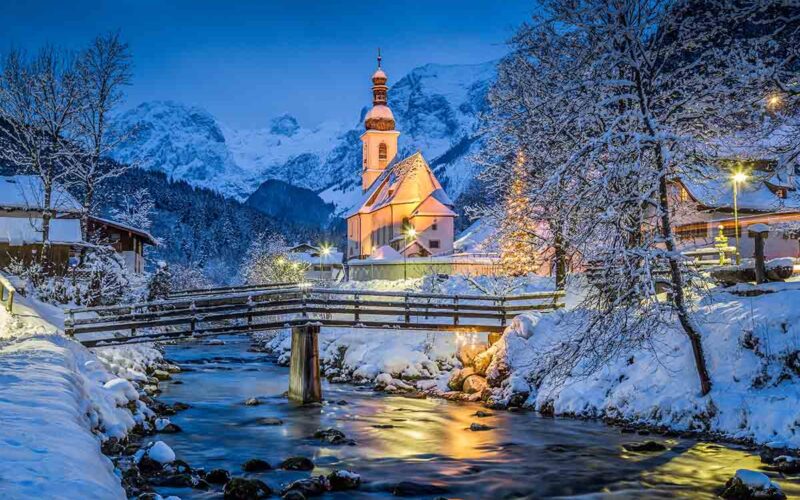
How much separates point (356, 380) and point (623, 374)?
13.1m

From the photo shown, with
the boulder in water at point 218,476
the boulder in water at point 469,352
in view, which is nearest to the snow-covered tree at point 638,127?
the boulder in water at point 218,476

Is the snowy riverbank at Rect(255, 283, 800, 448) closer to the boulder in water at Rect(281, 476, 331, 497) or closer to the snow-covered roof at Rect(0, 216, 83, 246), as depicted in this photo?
the boulder in water at Rect(281, 476, 331, 497)

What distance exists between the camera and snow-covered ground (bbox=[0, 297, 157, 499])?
7.52 meters

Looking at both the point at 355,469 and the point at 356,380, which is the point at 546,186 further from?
the point at 356,380

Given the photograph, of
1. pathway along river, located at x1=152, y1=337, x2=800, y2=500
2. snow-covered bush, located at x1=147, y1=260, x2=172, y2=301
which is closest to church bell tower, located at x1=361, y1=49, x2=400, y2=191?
snow-covered bush, located at x1=147, y1=260, x2=172, y2=301

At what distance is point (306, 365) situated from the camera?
24.4m

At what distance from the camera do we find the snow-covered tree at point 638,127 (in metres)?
14.7

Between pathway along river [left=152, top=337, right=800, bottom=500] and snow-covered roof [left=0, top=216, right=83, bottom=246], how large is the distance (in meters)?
20.5

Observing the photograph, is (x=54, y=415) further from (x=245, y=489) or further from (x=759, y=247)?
(x=759, y=247)

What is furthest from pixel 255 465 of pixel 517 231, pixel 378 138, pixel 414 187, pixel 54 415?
pixel 378 138

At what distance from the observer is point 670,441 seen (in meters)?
17.2

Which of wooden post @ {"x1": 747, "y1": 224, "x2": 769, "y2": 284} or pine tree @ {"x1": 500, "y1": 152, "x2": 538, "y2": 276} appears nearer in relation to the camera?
wooden post @ {"x1": 747, "y1": 224, "x2": 769, "y2": 284}

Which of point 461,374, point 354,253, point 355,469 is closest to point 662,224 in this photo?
point 355,469

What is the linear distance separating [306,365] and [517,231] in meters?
10.5
